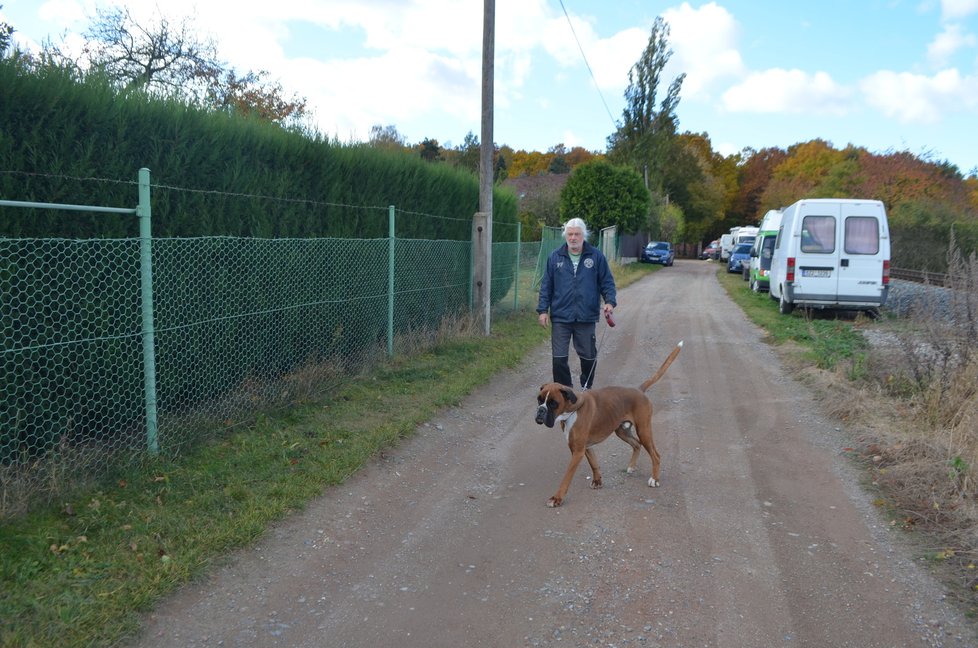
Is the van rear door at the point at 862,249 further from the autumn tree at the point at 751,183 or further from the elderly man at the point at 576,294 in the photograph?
the autumn tree at the point at 751,183

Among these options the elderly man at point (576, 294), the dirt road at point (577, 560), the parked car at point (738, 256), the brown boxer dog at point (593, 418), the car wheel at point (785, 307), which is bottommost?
the dirt road at point (577, 560)

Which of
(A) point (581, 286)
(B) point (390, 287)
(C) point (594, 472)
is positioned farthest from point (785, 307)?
(C) point (594, 472)

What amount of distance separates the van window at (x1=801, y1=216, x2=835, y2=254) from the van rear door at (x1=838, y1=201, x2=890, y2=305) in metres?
0.18

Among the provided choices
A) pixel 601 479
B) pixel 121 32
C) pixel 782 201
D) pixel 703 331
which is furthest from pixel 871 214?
pixel 782 201

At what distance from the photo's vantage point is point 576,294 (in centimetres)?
617

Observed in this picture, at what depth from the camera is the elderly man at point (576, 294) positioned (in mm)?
6156

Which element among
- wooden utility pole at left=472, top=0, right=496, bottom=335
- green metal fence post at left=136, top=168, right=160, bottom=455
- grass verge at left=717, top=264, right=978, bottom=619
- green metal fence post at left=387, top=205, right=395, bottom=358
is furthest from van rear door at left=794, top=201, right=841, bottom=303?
green metal fence post at left=136, top=168, right=160, bottom=455

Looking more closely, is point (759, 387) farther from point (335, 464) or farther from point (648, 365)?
point (335, 464)

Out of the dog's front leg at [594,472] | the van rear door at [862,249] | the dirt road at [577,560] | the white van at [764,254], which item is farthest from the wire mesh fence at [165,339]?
the white van at [764,254]

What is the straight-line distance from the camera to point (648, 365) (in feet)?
33.2

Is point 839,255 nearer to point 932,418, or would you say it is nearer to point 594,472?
point 932,418

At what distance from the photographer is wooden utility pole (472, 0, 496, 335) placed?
11320 millimetres

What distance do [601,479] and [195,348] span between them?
336 centimetres

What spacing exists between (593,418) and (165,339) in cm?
328
